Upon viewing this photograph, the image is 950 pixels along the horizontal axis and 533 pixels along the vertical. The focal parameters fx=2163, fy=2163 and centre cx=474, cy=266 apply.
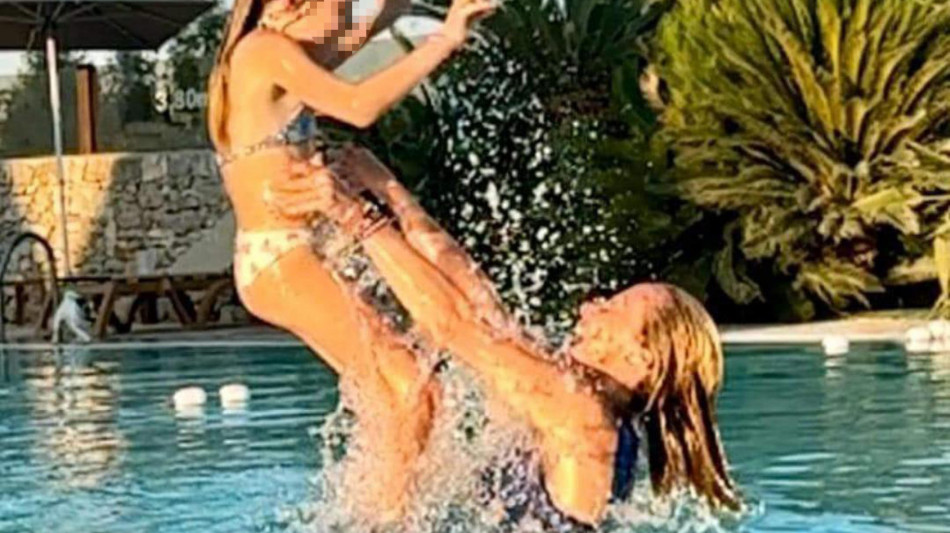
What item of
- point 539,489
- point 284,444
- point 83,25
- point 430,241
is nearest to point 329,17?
point 430,241

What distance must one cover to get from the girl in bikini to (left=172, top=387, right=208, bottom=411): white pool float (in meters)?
5.88

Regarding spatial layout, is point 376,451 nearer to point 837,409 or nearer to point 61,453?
point 61,453

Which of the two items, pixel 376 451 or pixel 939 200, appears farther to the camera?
pixel 939 200

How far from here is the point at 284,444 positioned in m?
8.74

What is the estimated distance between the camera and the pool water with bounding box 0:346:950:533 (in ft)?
21.2

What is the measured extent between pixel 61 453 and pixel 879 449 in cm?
327

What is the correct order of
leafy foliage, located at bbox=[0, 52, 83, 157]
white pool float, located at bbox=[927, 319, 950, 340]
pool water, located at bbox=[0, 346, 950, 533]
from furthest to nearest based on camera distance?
leafy foliage, located at bbox=[0, 52, 83, 157], white pool float, located at bbox=[927, 319, 950, 340], pool water, located at bbox=[0, 346, 950, 533]

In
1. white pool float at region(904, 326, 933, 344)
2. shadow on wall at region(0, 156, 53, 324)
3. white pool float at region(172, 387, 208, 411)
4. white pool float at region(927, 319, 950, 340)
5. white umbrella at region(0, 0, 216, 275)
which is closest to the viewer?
white pool float at region(172, 387, 208, 411)

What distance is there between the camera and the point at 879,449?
7.73 meters

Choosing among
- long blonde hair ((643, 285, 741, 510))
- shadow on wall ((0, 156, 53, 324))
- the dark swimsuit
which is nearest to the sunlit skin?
the dark swimsuit

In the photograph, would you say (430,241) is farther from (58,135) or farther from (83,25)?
(83,25)

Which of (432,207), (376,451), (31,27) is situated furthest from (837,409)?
(31,27)

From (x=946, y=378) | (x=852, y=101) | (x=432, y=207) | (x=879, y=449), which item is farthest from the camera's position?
(x=432, y=207)

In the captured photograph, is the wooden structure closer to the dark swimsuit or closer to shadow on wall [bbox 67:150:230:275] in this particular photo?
shadow on wall [bbox 67:150:230:275]
